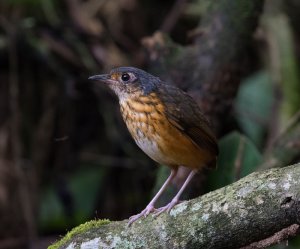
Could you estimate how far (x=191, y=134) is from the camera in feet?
13.3

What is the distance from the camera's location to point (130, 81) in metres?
4.29

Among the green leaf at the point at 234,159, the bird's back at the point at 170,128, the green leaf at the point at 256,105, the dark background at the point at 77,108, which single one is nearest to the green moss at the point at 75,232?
the bird's back at the point at 170,128

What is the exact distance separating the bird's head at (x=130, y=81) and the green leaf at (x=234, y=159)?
96 centimetres

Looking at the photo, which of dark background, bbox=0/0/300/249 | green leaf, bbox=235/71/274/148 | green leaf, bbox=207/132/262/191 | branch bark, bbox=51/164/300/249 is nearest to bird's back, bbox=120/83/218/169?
green leaf, bbox=207/132/262/191

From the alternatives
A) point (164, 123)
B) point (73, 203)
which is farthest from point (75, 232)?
point (73, 203)

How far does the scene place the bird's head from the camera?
165 inches

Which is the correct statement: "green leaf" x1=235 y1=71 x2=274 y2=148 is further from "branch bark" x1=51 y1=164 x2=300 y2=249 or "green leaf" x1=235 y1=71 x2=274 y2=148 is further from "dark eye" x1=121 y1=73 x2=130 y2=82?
"branch bark" x1=51 y1=164 x2=300 y2=249

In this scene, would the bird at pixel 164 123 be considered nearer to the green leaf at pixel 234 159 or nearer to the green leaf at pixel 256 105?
the green leaf at pixel 234 159

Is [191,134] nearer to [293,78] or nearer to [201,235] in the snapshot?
[201,235]

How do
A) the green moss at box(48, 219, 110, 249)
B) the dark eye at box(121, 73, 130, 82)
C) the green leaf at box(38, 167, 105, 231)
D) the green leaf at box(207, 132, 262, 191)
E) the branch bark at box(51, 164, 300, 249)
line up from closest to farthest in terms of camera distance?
the branch bark at box(51, 164, 300, 249) → the green moss at box(48, 219, 110, 249) → the dark eye at box(121, 73, 130, 82) → the green leaf at box(207, 132, 262, 191) → the green leaf at box(38, 167, 105, 231)

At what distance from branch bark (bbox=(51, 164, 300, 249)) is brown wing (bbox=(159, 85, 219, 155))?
1.06m

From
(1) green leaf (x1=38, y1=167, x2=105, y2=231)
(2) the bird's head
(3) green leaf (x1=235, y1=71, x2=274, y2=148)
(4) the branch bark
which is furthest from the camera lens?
(3) green leaf (x1=235, y1=71, x2=274, y2=148)

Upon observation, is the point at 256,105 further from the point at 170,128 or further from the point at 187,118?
the point at 170,128

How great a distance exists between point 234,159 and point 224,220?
2222 millimetres
